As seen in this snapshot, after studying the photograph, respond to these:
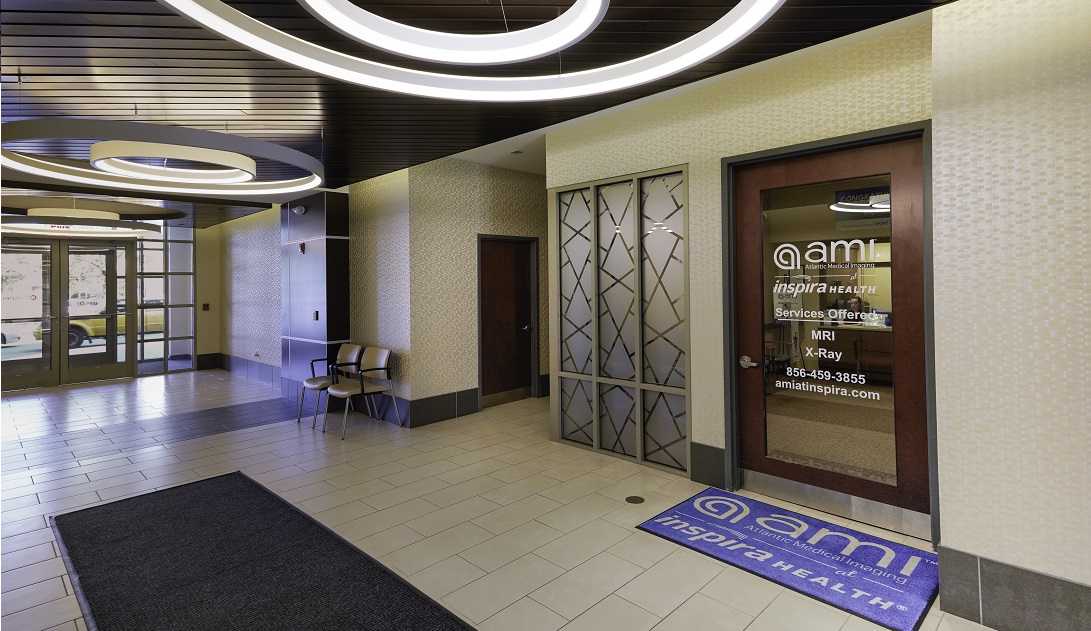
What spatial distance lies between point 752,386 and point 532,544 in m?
2.03

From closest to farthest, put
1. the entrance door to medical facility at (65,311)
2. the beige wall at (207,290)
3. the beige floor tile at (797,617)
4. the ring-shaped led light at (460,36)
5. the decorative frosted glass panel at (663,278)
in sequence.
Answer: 1. the ring-shaped led light at (460,36)
2. the beige floor tile at (797,617)
3. the decorative frosted glass panel at (663,278)
4. the entrance door to medical facility at (65,311)
5. the beige wall at (207,290)

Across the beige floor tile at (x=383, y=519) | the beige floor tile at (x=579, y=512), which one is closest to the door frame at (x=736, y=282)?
the beige floor tile at (x=579, y=512)

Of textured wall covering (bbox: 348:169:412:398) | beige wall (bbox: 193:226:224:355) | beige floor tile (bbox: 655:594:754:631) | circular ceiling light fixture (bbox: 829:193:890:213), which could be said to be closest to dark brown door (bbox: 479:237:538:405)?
textured wall covering (bbox: 348:169:412:398)

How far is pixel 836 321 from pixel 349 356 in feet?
17.6

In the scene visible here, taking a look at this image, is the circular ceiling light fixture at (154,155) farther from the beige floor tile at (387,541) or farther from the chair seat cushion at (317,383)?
Result: the beige floor tile at (387,541)

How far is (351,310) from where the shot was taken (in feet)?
23.7

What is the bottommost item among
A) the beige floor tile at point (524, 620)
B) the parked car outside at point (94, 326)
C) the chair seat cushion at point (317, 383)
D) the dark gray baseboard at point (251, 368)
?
the beige floor tile at point (524, 620)

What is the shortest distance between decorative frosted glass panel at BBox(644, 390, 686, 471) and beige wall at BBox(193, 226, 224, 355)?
→ 9884mm

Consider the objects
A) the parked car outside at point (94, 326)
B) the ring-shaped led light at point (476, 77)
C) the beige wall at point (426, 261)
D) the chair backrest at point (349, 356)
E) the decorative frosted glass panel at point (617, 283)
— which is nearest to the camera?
the ring-shaped led light at point (476, 77)

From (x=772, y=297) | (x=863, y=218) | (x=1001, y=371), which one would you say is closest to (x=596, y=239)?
(x=772, y=297)

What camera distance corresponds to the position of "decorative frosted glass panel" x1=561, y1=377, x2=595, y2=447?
532 cm

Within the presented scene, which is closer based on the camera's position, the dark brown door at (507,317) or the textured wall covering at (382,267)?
the textured wall covering at (382,267)

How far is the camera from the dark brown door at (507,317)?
725cm

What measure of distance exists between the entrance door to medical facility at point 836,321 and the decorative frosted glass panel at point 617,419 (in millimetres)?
1023
